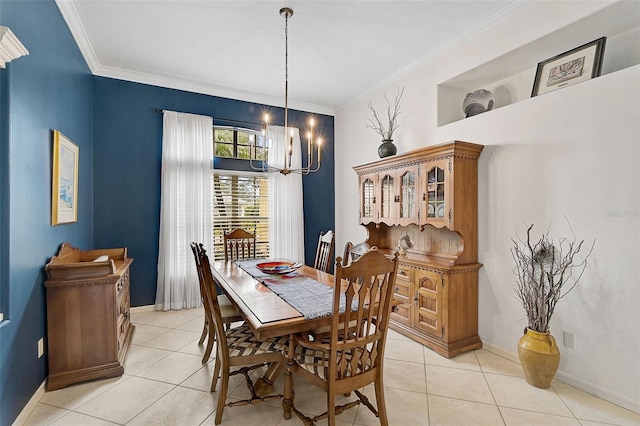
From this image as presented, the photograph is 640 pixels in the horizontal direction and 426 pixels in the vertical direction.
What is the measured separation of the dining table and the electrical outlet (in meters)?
1.86

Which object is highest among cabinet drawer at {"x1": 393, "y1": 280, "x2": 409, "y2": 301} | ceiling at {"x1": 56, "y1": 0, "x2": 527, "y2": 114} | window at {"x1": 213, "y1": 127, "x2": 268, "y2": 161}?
ceiling at {"x1": 56, "y1": 0, "x2": 527, "y2": 114}

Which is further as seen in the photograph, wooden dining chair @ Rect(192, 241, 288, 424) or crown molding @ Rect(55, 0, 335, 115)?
crown molding @ Rect(55, 0, 335, 115)

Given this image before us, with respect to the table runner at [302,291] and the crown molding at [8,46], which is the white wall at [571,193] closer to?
the table runner at [302,291]

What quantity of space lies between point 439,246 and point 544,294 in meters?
1.10

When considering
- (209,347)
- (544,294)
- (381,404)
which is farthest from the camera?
(209,347)

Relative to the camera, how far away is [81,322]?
2.43 metres

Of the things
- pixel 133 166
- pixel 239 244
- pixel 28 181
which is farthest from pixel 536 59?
pixel 133 166

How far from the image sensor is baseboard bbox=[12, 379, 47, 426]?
194cm

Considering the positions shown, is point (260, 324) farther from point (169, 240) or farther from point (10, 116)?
point (169, 240)

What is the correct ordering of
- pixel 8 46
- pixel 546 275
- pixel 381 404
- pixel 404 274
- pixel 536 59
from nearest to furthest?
pixel 8 46
pixel 381 404
pixel 546 275
pixel 536 59
pixel 404 274

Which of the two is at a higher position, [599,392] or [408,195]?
[408,195]

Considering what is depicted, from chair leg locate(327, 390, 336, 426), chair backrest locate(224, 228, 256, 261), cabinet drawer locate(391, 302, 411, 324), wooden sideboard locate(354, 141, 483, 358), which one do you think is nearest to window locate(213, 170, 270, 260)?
chair backrest locate(224, 228, 256, 261)

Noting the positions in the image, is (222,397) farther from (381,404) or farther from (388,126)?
(388,126)

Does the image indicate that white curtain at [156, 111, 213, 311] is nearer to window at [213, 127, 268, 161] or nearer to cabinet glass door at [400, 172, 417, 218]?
window at [213, 127, 268, 161]
